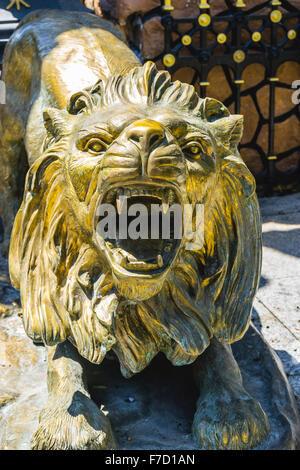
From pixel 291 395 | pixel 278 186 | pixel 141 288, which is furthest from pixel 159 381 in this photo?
pixel 278 186

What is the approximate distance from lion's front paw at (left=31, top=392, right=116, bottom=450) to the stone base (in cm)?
12

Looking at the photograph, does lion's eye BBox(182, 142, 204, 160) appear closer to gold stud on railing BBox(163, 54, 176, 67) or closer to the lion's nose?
the lion's nose

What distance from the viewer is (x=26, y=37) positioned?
3.51 meters

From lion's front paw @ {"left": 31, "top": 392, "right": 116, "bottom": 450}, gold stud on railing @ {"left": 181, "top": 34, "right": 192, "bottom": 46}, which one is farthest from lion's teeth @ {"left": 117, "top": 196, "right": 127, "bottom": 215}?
gold stud on railing @ {"left": 181, "top": 34, "right": 192, "bottom": 46}

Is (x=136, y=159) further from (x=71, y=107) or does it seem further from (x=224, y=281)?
(x=224, y=281)

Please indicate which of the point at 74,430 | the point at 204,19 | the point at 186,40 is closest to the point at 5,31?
the point at 186,40

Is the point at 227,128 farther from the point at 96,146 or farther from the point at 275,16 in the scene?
the point at 275,16

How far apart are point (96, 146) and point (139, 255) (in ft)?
1.15

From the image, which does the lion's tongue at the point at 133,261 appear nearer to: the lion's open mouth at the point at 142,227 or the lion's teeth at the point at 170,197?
the lion's open mouth at the point at 142,227

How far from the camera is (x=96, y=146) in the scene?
6.13ft

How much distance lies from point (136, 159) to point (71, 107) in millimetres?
465

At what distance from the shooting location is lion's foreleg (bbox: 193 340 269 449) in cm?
195

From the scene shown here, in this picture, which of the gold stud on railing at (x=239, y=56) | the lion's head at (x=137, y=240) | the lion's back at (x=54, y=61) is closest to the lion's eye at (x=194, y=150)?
the lion's head at (x=137, y=240)

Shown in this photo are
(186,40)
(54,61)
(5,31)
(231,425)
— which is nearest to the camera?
(231,425)
